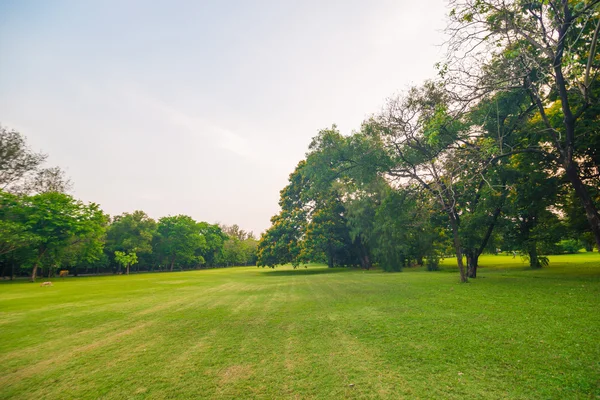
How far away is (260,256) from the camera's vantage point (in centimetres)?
4050

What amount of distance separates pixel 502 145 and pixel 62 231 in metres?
51.5

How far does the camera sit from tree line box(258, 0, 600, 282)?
9.12 meters

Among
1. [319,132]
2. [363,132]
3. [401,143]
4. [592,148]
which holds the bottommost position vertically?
[592,148]

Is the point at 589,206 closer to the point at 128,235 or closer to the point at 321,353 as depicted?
the point at 321,353

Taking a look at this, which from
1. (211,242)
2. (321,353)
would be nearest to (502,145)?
(321,353)

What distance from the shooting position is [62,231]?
128 feet

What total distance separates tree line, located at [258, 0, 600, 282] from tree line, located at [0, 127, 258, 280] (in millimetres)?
18394

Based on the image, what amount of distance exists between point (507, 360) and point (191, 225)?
262 ft

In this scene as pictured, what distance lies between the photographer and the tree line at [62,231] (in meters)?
24.3

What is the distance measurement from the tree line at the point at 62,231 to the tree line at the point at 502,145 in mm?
18394

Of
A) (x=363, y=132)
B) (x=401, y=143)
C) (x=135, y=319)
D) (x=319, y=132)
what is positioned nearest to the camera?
(x=135, y=319)

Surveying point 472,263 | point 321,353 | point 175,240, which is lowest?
point 321,353

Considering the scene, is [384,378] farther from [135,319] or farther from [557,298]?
[557,298]

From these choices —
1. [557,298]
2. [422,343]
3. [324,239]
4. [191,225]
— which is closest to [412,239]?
[324,239]
